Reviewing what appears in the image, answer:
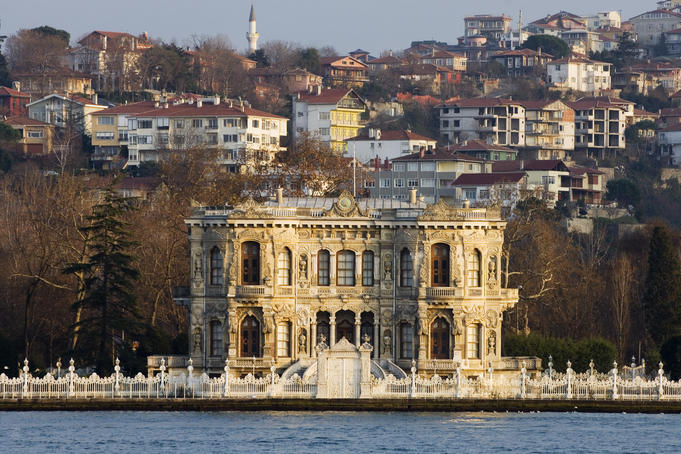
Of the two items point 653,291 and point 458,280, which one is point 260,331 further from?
point 653,291

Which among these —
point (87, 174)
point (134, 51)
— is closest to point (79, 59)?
point (134, 51)

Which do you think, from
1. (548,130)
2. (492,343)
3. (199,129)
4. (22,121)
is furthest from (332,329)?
(548,130)

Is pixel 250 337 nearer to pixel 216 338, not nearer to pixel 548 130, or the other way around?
pixel 216 338

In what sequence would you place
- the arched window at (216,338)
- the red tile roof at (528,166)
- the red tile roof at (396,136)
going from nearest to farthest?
1. the arched window at (216,338)
2. the red tile roof at (528,166)
3. the red tile roof at (396,136)

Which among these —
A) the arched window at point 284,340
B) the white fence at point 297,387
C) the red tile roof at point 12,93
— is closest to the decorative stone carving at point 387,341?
the arched window at point 284,340

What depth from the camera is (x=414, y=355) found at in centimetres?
7200

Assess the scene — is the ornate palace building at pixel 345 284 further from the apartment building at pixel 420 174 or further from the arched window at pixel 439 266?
the apartment building at pixel 420 174

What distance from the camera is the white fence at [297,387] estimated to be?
221 ft

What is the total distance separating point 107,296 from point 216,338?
5.57 meters

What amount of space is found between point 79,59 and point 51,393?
113m

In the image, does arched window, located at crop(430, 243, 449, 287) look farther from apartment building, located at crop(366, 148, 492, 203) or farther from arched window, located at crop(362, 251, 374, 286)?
apartment building, located at crop(366, 148, 492, 203)

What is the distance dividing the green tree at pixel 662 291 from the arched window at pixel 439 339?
18550 mm

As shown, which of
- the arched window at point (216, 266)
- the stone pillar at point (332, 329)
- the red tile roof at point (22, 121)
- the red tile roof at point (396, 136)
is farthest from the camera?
the red tile roof at point (396, 136)

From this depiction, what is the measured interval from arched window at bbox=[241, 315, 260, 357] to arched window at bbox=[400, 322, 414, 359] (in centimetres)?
530
